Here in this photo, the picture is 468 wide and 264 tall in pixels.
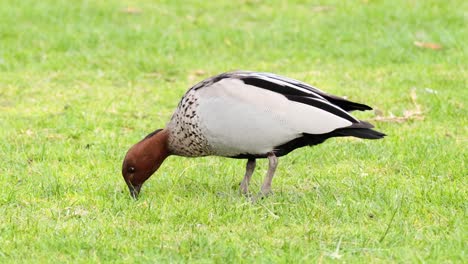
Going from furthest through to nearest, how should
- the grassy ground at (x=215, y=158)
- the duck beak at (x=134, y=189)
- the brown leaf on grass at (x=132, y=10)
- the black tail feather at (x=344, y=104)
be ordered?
the brown leaf on grass at (x=132, y=10) < the duck beak at (x=134, y=189) < the black tail feather at (x=344, y=104) < the grassy ground at (x=215, y=158)

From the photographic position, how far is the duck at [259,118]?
18.9ft

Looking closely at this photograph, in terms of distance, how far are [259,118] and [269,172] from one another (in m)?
0.45

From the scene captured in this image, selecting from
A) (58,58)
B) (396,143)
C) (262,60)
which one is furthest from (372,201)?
(58,58)

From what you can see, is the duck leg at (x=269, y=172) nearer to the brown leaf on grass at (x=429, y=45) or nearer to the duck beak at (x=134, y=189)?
the duck beak at (x=134, y=189)

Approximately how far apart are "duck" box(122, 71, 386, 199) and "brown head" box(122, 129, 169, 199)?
0.10 m

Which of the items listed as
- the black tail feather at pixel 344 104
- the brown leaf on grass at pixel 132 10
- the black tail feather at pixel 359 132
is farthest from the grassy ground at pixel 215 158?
the black tail feather at pixel 344 104

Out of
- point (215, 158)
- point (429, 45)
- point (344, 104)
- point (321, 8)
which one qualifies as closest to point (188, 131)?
point (344, 104)

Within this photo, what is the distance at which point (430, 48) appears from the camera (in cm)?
1072

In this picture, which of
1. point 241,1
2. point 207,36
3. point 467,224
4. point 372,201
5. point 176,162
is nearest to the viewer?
point 467,224

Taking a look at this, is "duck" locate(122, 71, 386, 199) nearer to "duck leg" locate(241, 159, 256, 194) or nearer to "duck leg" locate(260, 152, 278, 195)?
"duck leg" locate(260, 152, 278, 195)

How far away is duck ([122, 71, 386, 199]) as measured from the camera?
5.77 meters

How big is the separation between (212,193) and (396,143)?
6.32ft

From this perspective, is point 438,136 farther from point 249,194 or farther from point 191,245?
point 191,245

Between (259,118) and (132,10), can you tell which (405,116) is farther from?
(132,10)
